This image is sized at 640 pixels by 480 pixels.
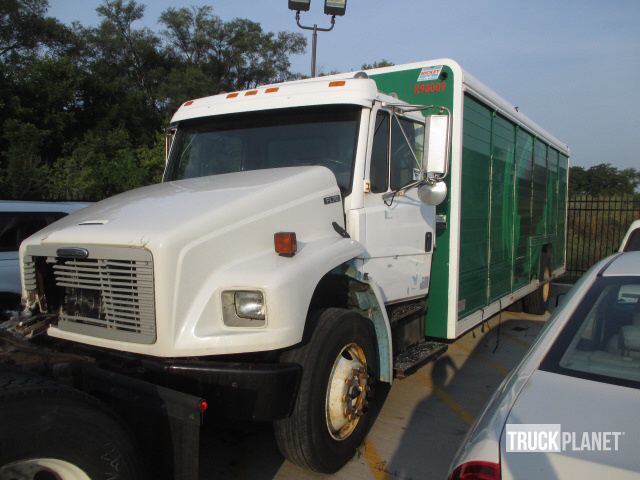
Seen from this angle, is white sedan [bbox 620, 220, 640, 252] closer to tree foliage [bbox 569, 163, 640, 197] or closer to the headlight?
the headlight

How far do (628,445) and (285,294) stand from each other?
1.76 meters

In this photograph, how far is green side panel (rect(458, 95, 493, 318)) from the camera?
17.7ft

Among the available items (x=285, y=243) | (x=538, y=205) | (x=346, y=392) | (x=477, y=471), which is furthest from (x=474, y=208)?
(x=477, y=471)

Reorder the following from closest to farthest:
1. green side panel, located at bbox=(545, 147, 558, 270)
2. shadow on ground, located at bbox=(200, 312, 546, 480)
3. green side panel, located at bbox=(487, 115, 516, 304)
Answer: shadow on ground, located at bbox=(200, 312, 546, 480) < green side panel, located at bbox=(487, 115, 516, 304) < green side panel, located at bbox=(545, 147, 558, 270)

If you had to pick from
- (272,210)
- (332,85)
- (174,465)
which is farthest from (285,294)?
(332,85)

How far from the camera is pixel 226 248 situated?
10.2 ft

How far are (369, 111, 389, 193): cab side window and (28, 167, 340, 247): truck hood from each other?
16.7 inches

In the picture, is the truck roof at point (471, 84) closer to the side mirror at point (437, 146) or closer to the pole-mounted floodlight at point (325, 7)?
the side mirror at point (437, 146)

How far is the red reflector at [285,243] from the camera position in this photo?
3.25 metres

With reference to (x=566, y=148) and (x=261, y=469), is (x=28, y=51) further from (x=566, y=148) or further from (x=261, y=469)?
(x=261, y=469)

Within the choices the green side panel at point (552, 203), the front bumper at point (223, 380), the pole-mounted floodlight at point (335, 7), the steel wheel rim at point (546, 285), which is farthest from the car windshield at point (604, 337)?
the steel wheel rim at point (546, 285)

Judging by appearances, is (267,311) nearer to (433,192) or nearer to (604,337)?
(604,337)

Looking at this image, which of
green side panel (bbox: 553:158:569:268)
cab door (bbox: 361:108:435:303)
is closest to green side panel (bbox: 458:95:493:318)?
cab door (bbox: 361:108:435:303)

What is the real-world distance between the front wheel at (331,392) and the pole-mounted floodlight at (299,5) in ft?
20.7
